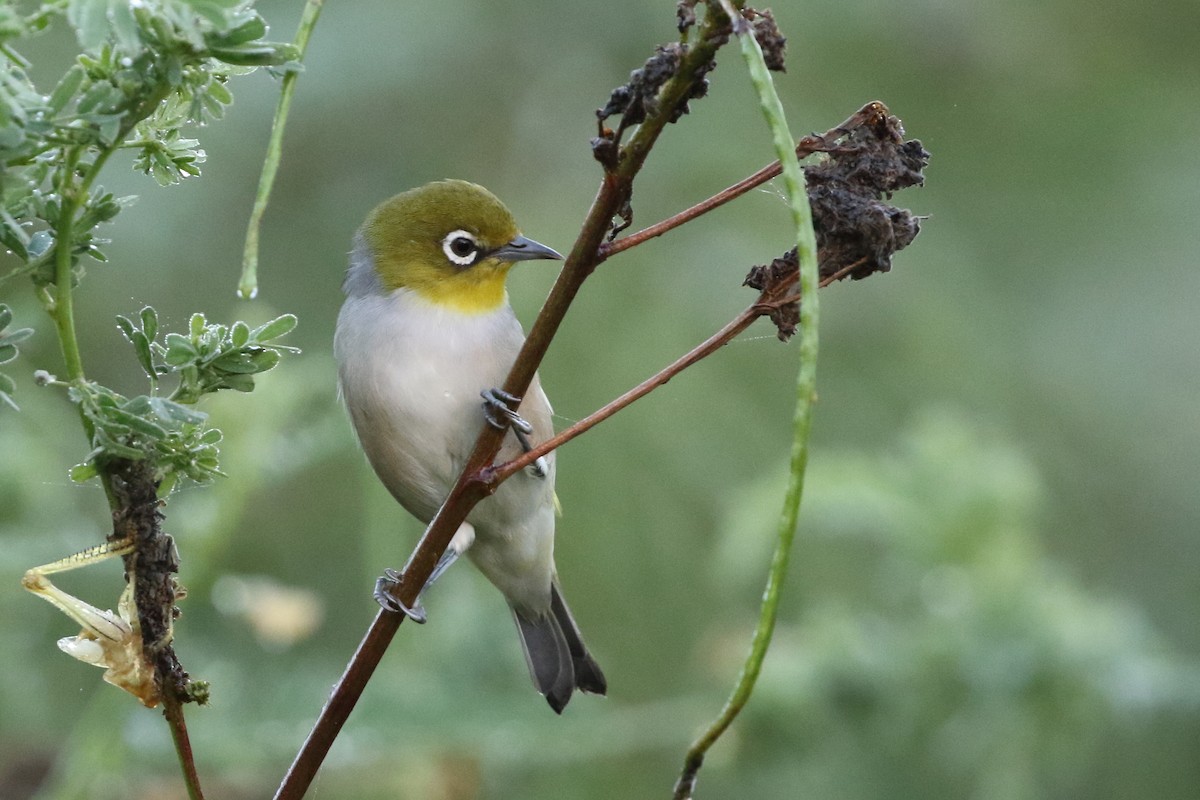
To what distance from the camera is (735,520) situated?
A: 4.34 meters

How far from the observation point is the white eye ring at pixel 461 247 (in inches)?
143

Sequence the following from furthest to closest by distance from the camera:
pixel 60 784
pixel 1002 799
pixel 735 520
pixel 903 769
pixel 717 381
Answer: pixel 717 381
pixel 903 769
pixel 735 520
pixel 1002 799
pixel 60 784

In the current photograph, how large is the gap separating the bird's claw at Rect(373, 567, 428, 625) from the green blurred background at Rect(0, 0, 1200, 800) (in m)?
0.81

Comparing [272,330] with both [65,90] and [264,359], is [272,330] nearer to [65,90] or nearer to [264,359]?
[264,359]

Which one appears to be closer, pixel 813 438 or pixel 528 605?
pixel 528 605

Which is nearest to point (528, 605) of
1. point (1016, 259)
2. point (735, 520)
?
point (735, 520)

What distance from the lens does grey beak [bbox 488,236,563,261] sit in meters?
3.49

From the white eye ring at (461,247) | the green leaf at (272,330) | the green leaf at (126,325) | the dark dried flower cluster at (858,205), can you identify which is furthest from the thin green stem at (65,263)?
the white eye ring at (461,247)

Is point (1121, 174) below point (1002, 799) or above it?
above

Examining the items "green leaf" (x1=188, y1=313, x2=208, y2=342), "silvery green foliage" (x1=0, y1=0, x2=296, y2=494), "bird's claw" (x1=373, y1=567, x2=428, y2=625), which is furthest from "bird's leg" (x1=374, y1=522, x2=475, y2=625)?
"green leaf" (x1=188, y1=313, x2=208, y2=342)

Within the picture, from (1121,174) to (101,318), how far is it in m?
4.40

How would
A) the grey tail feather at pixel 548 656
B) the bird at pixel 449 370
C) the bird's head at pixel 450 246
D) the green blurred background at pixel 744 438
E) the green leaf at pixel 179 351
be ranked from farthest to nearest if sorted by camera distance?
the green blurred background at pixel 744 438, the grey tail feather at pixel 548 656, the bird's head at pixel 450 246, the bird at pixel 449 370, the green leaf at pixel 179 351

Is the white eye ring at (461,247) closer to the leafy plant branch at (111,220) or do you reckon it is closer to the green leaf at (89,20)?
the leafy plant branch at (111,220)

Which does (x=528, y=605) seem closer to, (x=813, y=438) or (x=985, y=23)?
(x=813, y=438)
